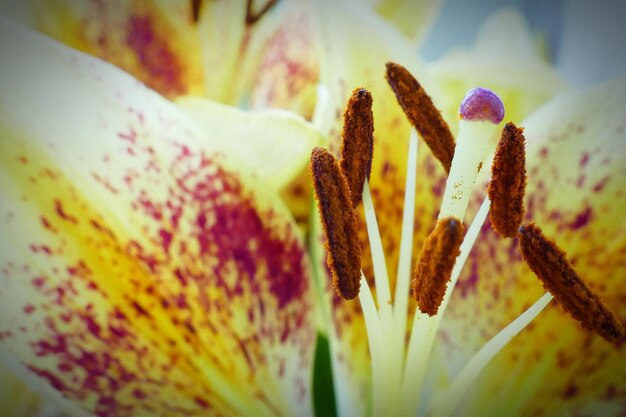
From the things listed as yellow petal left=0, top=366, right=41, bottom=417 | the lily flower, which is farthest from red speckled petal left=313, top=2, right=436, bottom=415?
yellow petal left=0, top=366, right=41, bottom=417

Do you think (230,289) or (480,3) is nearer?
(230,289)

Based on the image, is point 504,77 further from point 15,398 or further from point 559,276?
point 15,398

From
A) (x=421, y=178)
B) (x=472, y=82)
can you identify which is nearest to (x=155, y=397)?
(x=421, y=178)

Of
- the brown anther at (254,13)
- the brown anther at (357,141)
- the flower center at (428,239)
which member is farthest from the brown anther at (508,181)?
the brown anther at (254,13)

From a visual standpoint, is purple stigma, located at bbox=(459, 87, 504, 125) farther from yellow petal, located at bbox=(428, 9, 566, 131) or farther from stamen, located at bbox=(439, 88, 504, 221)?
yellow petal, located at bbox=(428, 9, 566, 131)

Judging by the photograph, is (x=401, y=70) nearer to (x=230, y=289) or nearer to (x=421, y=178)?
(x=421, y=178)

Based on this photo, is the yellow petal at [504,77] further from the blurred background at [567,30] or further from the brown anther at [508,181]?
the brown anther at [508,181]
